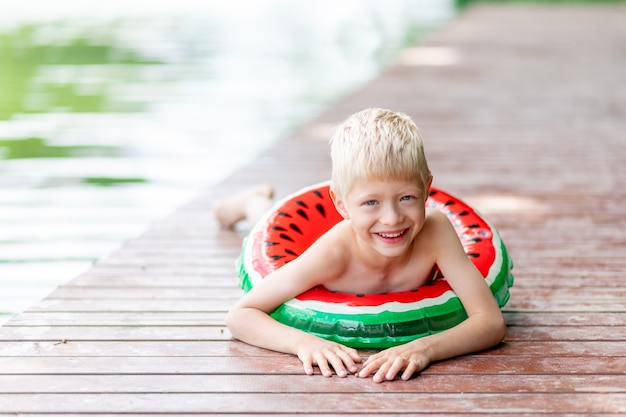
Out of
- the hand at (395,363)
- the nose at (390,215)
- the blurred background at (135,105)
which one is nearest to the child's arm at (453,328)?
the hand at (395,363)

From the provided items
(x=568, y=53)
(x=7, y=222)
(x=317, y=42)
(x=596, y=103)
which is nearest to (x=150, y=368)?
(x=7, y=222)

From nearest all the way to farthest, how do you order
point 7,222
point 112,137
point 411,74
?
point 7,222 < point 112,137 < point 411,74

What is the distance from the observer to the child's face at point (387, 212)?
8.03ft

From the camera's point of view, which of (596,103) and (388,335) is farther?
(596,103)

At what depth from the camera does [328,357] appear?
251 centimetres

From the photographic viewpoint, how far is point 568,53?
10.6 meters

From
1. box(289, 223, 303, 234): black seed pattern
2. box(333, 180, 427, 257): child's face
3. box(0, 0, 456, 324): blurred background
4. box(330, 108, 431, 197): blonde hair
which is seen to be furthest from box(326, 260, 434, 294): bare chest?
box(0, 0, 456, 324): blurred background

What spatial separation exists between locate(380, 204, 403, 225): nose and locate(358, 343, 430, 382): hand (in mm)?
340

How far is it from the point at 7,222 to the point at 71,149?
1.97 metres

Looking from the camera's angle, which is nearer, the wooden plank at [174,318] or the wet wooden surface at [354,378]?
the wet wooden surface at [354,378]

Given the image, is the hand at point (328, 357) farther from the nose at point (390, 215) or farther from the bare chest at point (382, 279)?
the nose at point (390, 215)

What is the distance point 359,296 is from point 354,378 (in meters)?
0.27

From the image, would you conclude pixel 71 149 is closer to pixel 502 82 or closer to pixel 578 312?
pixel 502 82

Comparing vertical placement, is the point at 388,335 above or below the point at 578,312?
above
